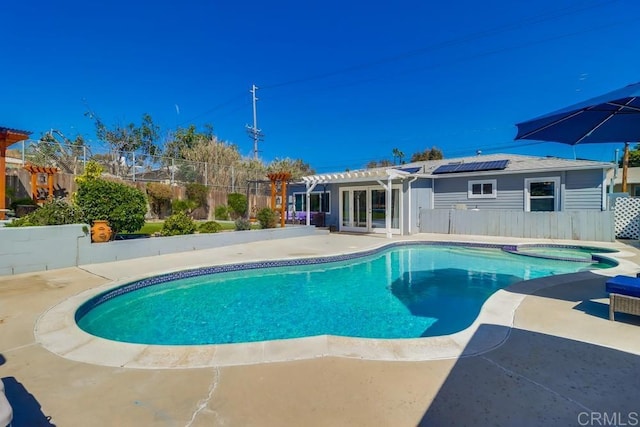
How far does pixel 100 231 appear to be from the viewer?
7754 mm

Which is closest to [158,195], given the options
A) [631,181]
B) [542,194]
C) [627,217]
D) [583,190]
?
[542,194]

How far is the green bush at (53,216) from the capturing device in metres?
7.25

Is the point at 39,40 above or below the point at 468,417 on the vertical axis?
above

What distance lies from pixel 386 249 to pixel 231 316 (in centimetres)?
726

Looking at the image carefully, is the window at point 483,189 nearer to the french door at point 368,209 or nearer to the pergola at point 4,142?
the french door at point 368,209

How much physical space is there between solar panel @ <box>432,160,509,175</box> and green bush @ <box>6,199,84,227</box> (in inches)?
564

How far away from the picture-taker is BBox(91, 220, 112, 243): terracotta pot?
7727mm

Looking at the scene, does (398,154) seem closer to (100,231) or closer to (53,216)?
(100,231)

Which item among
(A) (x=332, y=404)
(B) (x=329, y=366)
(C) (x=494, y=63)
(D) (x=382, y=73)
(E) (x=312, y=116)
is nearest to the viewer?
(A) (x=332, y=404)

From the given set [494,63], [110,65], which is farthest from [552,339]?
[110,65]

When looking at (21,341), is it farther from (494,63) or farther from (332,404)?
(494,63)

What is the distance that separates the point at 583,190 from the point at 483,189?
3.61 meters

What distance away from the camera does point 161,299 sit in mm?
6047

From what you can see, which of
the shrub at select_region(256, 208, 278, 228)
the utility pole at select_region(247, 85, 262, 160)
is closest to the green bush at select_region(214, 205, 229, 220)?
the shrub at select_region(256, 208, 278, 228)
